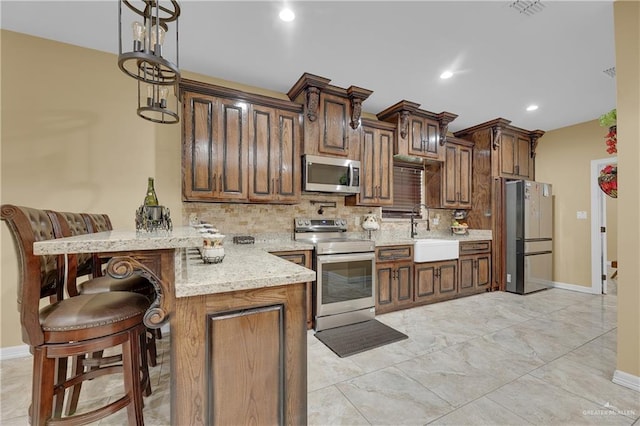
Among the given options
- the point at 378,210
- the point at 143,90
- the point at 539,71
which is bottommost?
the point at 378,210

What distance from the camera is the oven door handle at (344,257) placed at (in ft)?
9.51

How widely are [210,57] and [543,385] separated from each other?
13.0ft

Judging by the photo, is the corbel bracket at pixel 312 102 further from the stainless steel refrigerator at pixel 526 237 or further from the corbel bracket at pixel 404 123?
the stainless steel refrigerator at pixel 526 237

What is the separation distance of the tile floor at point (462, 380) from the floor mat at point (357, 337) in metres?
0.09

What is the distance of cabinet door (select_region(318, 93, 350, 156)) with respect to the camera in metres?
3.23

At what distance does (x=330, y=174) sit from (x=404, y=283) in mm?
1706

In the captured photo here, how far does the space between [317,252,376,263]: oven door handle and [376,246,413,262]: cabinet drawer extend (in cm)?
16

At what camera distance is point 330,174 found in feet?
10.8

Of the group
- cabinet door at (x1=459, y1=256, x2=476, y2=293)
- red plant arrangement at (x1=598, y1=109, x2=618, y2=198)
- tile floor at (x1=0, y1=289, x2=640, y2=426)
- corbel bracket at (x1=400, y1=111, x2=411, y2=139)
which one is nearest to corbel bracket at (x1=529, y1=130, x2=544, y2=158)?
cabinet door at (x1=459, y1=256, x2=476, y2=293)

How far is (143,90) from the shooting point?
102 inches

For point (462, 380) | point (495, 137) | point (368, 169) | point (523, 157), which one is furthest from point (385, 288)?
point (523, 157)

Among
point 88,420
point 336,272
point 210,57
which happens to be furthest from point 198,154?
point 88,420

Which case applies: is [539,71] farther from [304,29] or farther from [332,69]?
[304,29]

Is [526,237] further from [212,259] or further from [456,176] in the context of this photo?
[212,259]
